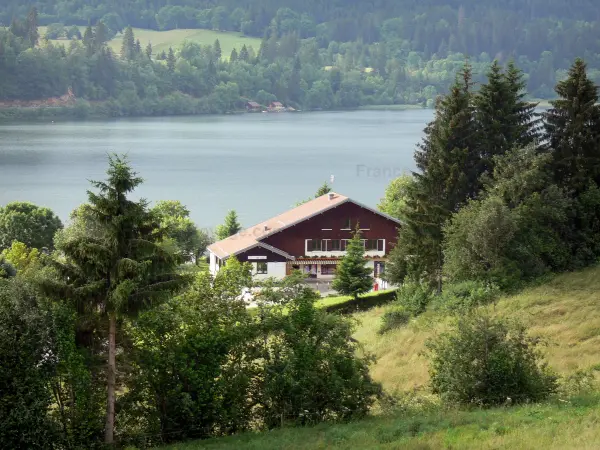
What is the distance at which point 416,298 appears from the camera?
33.1 meters

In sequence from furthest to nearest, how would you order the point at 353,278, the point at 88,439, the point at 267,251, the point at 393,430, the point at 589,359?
the point at 267,251
the point at 353,278
the point at 589,359
the point at 88,439
the point at 393,430

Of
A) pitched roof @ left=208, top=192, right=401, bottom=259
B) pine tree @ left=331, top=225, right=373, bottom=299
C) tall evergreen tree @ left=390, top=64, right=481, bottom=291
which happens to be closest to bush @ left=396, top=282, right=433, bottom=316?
tall evergreen tree @ left=390, top=64, right=481, bottom=291

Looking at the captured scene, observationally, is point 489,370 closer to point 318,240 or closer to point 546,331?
point 546,331

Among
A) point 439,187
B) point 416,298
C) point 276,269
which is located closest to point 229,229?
point 276,269

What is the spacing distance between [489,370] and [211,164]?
119 meters

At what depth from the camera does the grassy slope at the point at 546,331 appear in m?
23.4

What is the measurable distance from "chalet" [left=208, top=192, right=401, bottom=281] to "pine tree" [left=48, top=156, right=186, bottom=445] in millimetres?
35297

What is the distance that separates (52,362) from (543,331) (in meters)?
13.4

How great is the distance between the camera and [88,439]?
60.8ft

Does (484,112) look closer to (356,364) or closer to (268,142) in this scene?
(356,364)

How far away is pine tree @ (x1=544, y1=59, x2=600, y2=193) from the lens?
34938mm

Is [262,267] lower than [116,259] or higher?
lower

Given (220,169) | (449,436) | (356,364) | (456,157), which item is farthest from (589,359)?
(220,169)

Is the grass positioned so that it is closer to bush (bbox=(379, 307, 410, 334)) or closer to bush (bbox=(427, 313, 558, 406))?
bush (bbox=(427, 313, 558, 406))
